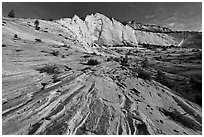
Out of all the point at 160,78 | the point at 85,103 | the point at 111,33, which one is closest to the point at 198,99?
the point at 160,78

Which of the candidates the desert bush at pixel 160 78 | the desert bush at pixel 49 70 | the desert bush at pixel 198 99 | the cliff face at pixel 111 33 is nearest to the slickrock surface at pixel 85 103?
the desert bush at pixel 49 70

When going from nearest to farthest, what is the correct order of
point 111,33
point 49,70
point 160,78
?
point 49,70
point 160,78
point 111,33

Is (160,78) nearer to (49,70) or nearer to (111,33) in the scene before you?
(49,70)

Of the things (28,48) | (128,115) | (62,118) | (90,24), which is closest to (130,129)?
(128,115)

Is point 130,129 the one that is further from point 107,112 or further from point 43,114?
point 43,114

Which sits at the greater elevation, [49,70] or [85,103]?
[49,70]

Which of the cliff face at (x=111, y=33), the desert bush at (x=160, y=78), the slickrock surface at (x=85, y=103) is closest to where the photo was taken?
the slickrock surface at (x=85, y=103)

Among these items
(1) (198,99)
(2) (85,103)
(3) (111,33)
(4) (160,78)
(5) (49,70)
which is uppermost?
(3) (111,33)

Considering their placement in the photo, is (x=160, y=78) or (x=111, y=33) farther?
(x=111, y=33)

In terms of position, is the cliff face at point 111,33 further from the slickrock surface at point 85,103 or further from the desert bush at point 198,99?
the desert bush at point 198,99
